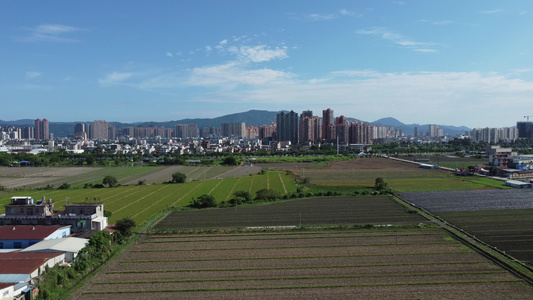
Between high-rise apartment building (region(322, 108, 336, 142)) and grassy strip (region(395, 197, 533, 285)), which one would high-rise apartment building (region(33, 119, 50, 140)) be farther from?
grassy strip (region(395, 197, 533, 285))

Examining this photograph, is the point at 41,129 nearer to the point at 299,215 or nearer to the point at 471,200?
the point at 299,215

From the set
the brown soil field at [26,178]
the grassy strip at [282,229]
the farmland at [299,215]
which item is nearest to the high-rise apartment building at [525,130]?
the farmland at [299,215]

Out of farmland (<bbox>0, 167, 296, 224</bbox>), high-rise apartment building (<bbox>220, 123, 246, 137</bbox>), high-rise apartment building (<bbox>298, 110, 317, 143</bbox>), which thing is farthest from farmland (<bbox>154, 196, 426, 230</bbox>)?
high-rise apartment building (<bbox>220, 123, 246, 137</bbox>)

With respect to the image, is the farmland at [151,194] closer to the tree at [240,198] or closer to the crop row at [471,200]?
the tree at [240,198]

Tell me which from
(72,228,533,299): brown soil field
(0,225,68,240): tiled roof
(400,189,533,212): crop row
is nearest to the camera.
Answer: (72,228,533,299): brown soil field

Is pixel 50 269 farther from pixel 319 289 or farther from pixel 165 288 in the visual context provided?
pixel 319 289

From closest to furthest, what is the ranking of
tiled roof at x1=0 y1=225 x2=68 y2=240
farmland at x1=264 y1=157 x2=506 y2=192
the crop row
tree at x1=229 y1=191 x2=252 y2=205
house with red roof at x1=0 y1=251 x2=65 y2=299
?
house with red roof at x1=0 y1=251 x2=65 y2=299, tiled roof at x1=0 y1=225 x2=68 y2=240, the crop row, tree at x1=229 y1=191 x2=252 y2=205, farmland at x1=264 y1=157 x2=506 y2=192

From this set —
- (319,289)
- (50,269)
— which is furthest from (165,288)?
(319,289)
